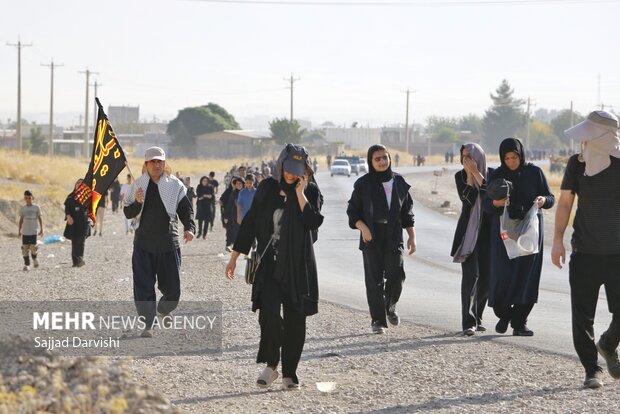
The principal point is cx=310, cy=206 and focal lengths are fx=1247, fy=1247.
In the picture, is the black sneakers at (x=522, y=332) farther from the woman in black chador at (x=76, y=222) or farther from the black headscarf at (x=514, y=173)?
the woman in black chador at (x=76, y=222)

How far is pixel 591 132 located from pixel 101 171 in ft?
19.1

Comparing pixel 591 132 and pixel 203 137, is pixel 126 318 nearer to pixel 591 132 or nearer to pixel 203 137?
pixel 591 132

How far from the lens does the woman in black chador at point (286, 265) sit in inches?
330

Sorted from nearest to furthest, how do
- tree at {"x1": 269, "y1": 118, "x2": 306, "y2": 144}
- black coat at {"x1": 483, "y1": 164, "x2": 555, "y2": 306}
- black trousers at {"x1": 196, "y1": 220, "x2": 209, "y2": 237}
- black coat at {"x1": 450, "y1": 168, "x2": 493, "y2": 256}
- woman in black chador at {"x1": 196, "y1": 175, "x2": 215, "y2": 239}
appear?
black coat at {"x1": 483, "y1": 164, "x2": 555, "y2": 306}, black coat at {"x1": 450, "y1": 168, "x2": 493, "y2": 256}, woman in black chador at {"x1": 196, "y1": 175, "x2": 215, "y2": 239}, black trousers at {"x1": 196, "y1": 220, "x2": 209, "y2": 237}, tree at {"x1": 269, "y1": 118, "x2": 306, "y2": 144}

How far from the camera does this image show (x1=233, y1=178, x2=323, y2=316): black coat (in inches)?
332

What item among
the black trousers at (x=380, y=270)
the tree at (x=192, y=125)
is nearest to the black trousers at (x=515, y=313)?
the black trousers at (x=380, y=270)

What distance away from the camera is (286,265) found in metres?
8.42

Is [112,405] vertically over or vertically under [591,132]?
under

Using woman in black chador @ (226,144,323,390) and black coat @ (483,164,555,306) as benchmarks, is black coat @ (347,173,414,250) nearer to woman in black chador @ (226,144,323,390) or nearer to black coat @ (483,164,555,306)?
black coat @ (483,164,555,306)

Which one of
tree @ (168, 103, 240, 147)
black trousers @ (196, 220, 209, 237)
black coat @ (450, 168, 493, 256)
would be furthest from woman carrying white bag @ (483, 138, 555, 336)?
tree @ (168, 103, 240, 147)

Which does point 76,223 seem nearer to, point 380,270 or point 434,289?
point 434,289

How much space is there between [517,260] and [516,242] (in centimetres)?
21

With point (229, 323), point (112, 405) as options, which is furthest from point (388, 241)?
point (112, 405)

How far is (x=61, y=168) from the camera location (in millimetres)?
62750
